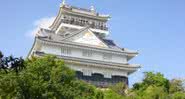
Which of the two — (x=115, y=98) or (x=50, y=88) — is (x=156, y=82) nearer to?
(x=115, y=98)

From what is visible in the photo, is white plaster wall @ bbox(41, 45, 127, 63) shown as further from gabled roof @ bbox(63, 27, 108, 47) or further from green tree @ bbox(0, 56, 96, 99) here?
green tree @ bbox(0, 56, 96, 99)

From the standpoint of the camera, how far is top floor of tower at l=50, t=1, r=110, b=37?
60.5 metres

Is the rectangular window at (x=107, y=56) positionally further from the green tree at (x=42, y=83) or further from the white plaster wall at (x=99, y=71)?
the green tree at (x=42, y=83)

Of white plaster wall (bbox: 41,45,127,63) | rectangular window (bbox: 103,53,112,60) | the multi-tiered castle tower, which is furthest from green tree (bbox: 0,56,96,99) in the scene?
rectangular window (bbox: 103,53,112,60)

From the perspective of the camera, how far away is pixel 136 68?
5628 centimetres

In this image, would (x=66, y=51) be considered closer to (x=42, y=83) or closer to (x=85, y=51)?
(x=85, y=51)

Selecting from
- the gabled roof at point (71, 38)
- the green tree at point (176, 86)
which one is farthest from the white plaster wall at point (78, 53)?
the green tree at point (176, 86)

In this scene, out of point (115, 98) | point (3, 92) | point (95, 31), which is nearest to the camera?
point (3, 92)

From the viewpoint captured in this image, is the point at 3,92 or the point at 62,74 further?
the point at 62,74

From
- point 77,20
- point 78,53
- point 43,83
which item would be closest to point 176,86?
point 78,53

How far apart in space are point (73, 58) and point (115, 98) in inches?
576

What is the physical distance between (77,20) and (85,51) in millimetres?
7438

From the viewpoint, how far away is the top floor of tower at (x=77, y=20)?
60.5m

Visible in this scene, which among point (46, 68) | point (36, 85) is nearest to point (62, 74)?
point (46, 68)
